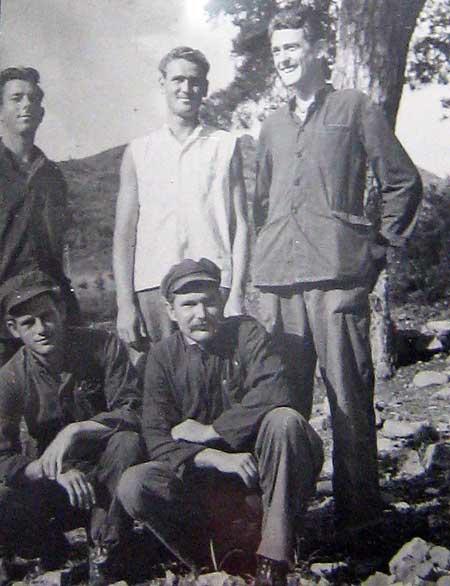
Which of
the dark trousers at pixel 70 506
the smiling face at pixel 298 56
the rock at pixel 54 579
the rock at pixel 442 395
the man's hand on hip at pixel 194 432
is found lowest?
the rock at pixel 54 579

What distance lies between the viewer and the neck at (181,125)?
2.48 m

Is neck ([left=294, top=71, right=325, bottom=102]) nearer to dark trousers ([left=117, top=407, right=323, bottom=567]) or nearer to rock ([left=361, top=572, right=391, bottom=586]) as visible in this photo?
dark trousers ([left=117, top=407, right=323, bottom=567])

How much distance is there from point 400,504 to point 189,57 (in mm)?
1542

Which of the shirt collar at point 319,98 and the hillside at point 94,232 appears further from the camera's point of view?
the hillside at point 94,232

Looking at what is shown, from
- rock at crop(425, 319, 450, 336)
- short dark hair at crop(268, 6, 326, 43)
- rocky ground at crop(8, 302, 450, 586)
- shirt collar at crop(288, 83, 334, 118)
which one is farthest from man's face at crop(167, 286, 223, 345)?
short dark hair at crop(268, 6, 326, 43)

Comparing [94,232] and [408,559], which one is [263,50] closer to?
[94,232]

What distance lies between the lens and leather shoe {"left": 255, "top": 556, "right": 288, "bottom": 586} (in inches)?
85.2

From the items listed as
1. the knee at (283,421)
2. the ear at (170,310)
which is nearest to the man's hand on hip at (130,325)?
the ear at (170,310)

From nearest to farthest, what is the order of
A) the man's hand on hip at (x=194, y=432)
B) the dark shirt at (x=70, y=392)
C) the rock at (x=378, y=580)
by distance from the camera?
the rock at (x=378, y=580) → the man's hand on hip at (x=194, y=432) → the dark shirt at (x=70, y=392)

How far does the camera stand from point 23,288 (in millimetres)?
2473

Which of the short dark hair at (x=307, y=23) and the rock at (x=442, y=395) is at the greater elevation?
the short dark hair at (x=307, y=23)

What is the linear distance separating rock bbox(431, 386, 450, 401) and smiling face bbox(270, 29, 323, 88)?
3.46 ft

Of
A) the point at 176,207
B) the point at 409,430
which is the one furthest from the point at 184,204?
the point at 409,430

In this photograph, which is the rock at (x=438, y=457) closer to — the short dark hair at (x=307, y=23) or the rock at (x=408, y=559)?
the rock at (x=408, y=559)
